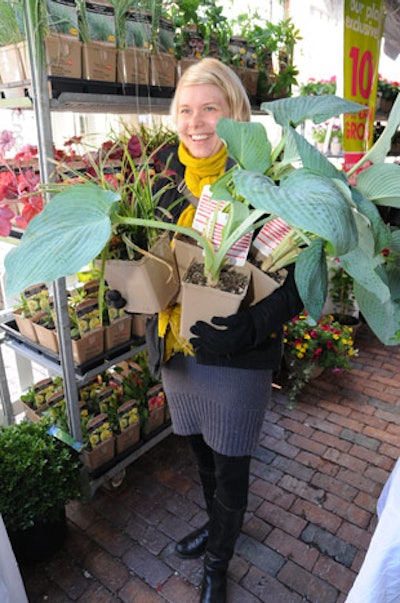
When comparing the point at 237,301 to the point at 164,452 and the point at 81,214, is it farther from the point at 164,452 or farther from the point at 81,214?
the point at 164,452

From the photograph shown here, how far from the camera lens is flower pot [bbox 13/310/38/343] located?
1780mm

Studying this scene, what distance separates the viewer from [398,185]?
2.07ft

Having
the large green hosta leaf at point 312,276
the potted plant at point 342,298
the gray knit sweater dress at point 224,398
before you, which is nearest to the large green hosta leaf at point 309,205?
the large green hosta leaf at point 312,276

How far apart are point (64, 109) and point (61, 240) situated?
120 cm

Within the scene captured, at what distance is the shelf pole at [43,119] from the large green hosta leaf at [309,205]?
845 mm

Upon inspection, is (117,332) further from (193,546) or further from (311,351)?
(311,351)

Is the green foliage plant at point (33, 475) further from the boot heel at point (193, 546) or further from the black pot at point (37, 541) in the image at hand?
the boot heel at point (193, 546)

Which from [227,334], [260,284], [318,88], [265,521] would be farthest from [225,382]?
[318,88]

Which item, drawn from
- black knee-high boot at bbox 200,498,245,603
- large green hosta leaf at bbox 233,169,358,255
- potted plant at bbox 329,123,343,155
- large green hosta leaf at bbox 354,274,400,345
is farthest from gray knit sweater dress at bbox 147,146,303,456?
potted plant at bbox 329,123,343,155

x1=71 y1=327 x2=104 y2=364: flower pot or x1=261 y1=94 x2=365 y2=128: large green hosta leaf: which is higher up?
x1=261 y1=94 x2=365 y2=128: large green hosta leaf

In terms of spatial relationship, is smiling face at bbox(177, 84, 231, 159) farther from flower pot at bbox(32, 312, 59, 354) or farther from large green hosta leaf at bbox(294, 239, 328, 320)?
flower pot at bbox(32, 312, 59, 354)

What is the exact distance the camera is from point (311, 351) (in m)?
2.70

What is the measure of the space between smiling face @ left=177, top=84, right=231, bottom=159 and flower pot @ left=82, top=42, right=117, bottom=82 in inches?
19.3

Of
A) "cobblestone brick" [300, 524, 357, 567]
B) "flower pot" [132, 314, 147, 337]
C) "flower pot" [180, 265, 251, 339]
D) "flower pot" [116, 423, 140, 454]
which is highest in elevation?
"flower pot" [180, 265, 251, 339]
